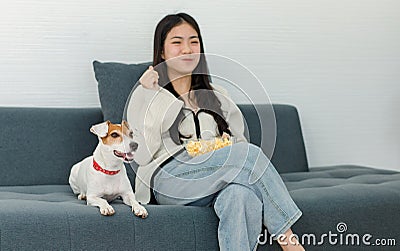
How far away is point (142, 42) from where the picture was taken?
11.5 ft

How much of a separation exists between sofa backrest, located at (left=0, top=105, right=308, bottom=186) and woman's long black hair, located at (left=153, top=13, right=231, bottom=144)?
206mm

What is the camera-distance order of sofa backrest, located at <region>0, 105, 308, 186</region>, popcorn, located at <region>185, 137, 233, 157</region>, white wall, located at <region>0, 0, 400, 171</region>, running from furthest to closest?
white wall, located at <region>0, 0, 400, 171</region> → sofa backrest, located at <region>0, 105, 308, 186</region> → popcorn, located at <region>185, 137, 233, 157</region>

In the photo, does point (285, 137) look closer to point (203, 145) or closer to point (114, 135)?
point (203, 145)

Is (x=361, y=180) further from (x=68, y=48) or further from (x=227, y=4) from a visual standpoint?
(x=68, y=48)

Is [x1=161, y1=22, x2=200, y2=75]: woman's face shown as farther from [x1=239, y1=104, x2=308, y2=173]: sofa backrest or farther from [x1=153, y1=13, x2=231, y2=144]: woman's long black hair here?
[x1=239, y1=104, x2=308, y2=173]: sofa backrest

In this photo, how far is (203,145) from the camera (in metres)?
2.58

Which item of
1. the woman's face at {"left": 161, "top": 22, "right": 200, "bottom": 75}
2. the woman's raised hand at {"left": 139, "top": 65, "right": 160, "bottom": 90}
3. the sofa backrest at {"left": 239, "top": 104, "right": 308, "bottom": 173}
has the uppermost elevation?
the woman's face at {"left": 161, "top": 22, "right": 200, "bottom": 75}

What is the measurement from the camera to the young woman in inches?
93.4

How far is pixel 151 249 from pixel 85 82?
1297 mm

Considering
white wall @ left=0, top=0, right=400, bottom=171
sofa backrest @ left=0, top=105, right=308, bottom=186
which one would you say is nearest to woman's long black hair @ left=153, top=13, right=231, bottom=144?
sofa backrest @ left=0, top=105, right=308, bottom=186

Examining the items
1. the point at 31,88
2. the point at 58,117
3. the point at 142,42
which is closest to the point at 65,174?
the point at 58,117

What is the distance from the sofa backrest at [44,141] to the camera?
2979 mm

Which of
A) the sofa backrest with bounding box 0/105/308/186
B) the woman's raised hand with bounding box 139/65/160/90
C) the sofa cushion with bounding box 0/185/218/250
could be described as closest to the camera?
the sofa cushion with bounding box 0/185/218/250

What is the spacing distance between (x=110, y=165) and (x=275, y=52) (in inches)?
61.2
